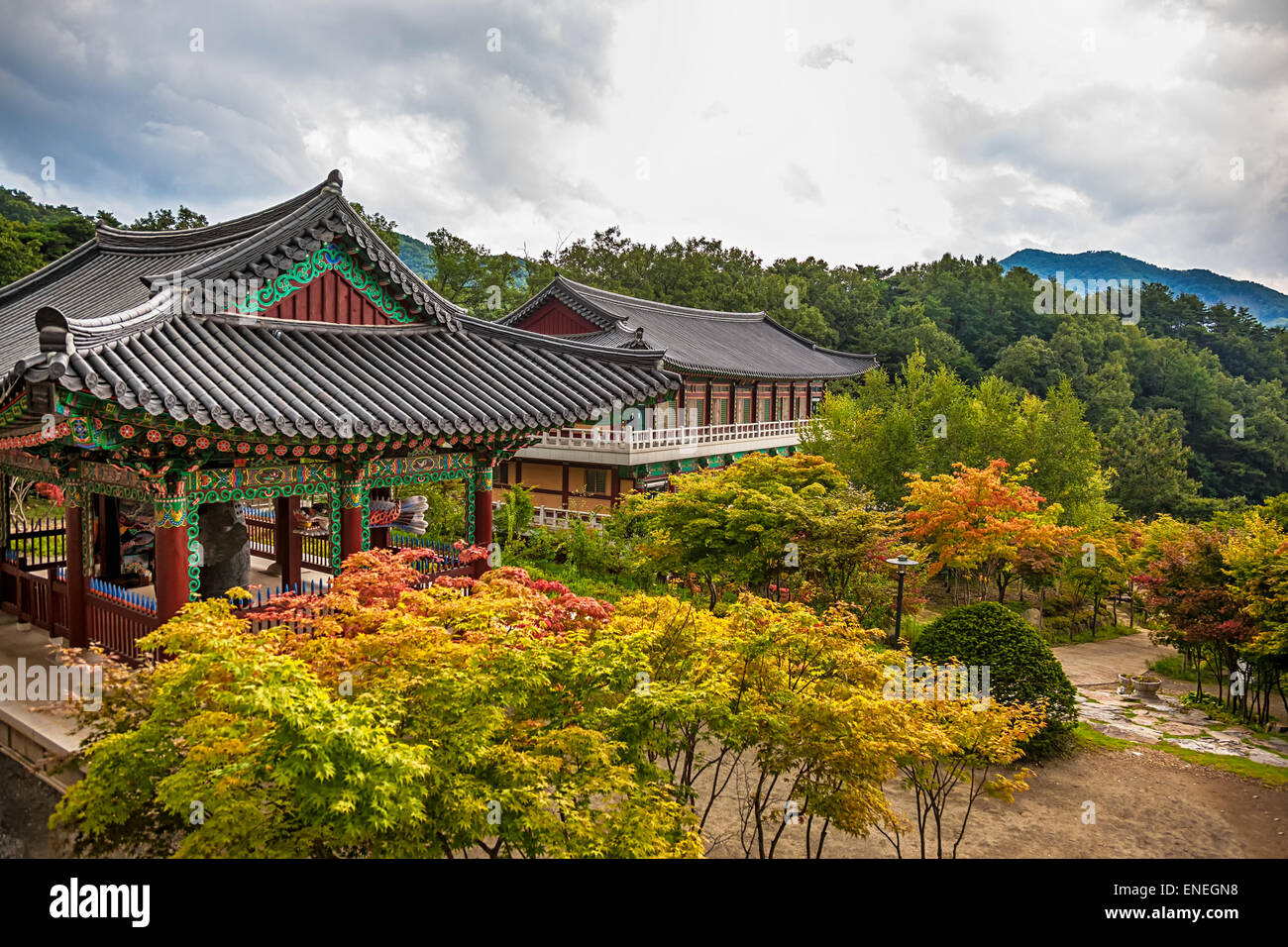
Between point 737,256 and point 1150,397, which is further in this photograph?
point 737,256

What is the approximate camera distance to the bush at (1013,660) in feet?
42.2

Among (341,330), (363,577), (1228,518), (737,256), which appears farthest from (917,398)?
(737,256)

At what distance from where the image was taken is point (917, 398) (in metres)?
29.5

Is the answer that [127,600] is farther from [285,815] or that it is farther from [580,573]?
[580,573]

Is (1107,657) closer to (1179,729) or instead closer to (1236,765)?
(1179,729)

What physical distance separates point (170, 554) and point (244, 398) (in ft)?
7.13

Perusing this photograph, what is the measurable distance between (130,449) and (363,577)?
3218mm

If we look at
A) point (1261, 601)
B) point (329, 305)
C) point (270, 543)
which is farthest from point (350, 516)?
point (1261, 601)

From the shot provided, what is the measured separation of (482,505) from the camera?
12984 millimetres

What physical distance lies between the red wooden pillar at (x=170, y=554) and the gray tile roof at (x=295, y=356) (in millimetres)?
1669

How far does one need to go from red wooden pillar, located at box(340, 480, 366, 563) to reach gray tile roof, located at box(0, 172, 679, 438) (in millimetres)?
1531

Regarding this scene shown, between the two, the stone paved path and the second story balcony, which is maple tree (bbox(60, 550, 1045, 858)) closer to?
the stone paved path

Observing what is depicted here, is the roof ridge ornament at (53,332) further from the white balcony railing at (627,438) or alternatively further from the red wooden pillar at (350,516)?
the white balcony railing at (627,438)

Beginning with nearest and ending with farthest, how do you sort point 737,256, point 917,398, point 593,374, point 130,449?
point 130,449 < point 593,374 < point 917,398 < point 737,256
